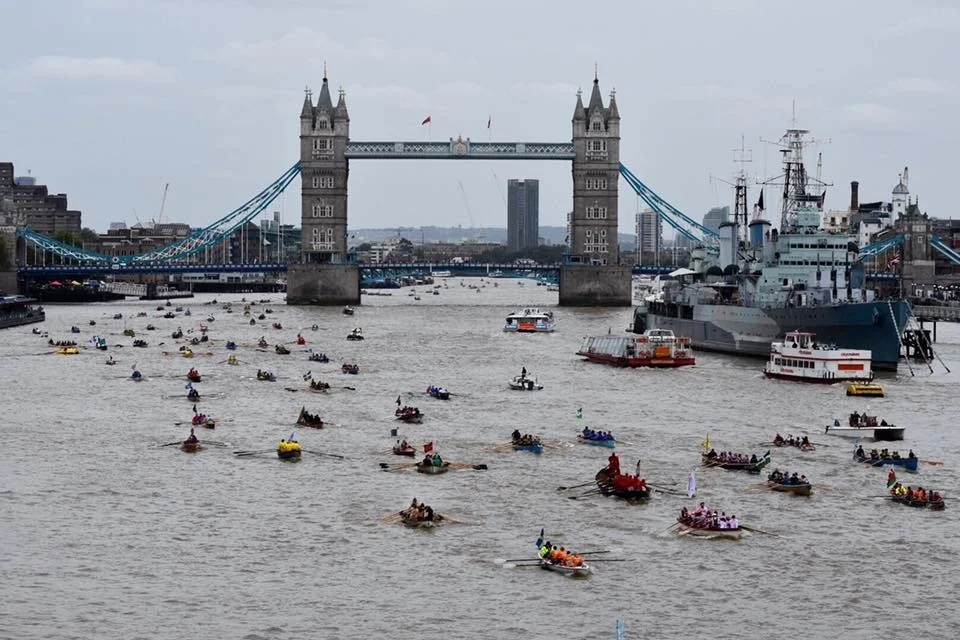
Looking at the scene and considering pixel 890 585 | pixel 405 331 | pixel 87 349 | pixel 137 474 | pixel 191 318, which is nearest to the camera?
pixel 890 585

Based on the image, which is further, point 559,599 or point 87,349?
point 87,349

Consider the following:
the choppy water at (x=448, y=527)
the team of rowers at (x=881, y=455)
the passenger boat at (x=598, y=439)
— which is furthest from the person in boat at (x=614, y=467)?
the team of rowers at (x=881, y=455)

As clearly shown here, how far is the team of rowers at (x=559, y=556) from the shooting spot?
49.7 metres

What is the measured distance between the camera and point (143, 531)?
54844 mm

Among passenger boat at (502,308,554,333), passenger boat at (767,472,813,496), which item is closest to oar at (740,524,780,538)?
passenger boat at (767,472,813,496)

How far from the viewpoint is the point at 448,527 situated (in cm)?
5531

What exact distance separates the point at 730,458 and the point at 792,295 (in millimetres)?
52353

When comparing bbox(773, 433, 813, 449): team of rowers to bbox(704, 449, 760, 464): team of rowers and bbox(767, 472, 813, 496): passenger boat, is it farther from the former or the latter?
bbox(767, 472, 813, 496): passenger boat

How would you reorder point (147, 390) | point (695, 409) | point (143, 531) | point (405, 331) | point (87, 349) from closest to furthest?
point (143, 531)
point (695, 409)
point (147, 390)
point (87, 349)
point (405, 331)

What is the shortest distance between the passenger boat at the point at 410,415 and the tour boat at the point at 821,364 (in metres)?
30.7

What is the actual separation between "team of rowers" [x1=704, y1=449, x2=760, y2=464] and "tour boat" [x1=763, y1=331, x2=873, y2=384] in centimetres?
3431

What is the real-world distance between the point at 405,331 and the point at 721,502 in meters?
102

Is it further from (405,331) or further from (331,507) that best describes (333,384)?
(405,331)

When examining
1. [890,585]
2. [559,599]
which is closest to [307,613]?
[559,599]
